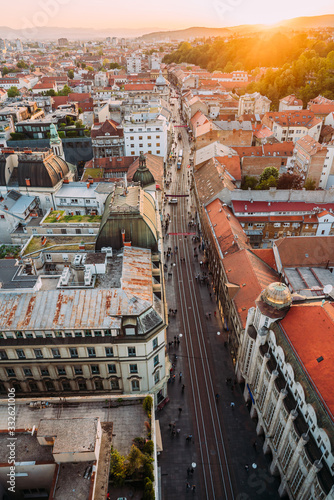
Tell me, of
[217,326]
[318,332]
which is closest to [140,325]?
[318,332]

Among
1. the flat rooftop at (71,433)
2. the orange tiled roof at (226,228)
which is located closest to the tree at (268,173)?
the orange tiled roof at (226,228)

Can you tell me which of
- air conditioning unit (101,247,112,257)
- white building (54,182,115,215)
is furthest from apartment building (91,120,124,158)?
air conditioning unit (101,247,112,257)

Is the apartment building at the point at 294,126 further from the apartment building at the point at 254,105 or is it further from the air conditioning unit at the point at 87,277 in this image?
the air conditioning unit at the point at 87,277

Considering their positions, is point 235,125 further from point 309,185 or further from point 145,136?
point 309,185

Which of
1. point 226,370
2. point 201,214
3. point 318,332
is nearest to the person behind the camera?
point 318,332

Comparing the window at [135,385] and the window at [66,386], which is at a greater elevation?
the window at [66,386]

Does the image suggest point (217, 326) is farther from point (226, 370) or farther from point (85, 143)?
point (85, 143)

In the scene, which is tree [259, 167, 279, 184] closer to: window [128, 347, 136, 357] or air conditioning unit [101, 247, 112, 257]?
air conditioning unit [101, 247, 112, 257]

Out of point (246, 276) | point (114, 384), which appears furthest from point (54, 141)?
point (114, 384)

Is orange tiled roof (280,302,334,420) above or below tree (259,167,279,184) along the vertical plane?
below
